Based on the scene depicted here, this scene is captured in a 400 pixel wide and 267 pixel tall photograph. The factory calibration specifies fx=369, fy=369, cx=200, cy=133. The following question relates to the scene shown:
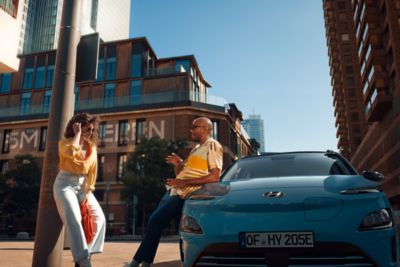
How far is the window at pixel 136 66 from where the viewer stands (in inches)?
1558

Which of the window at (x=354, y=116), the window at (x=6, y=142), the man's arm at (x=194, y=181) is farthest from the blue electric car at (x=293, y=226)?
the window at (x=354, y=116)

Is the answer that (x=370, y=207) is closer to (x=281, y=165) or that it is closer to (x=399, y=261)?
(x=399, y=261)

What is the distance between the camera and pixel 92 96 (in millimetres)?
39656

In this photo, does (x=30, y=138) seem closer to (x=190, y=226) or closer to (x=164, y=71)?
(x=164, y=71)

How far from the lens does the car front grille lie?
8.01 feet

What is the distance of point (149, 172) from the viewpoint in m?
26.6

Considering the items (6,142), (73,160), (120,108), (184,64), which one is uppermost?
(184,64)

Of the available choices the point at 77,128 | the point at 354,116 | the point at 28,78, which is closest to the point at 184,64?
the point at 28,78

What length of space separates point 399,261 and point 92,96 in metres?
39.5

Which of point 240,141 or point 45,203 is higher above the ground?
point 240,141

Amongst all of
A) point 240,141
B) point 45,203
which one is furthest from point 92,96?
point 45,203

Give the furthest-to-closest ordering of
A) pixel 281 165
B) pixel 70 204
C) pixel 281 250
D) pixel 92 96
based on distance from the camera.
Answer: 1. pixel 92 96
2. pixel 281 165
3. pixel 70 204
4. pixel 281 250

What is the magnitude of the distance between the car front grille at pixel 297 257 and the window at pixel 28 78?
149 ft

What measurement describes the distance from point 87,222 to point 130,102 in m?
32.7
